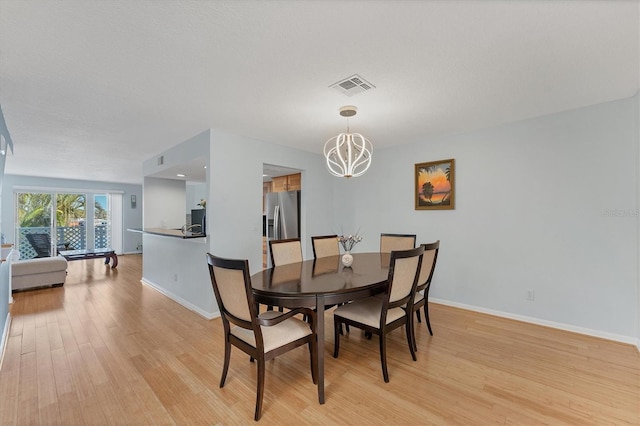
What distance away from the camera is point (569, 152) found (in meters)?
3.07

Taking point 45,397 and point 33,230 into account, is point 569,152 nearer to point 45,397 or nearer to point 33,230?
point 45,397

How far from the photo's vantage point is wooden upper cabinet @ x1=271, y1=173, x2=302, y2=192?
5.11m

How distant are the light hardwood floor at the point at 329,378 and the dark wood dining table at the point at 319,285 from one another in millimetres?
425

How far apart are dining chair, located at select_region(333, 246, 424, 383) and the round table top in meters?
0.15

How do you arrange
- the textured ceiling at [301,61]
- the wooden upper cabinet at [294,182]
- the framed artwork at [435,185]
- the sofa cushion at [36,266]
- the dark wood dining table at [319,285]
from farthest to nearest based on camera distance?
the wooden upper cabinet at [294,182] < the sofa cushion at [36,266] < the framed artwork at [435,185] < the dark wood dining table at [319,285] < the textured ceiling at [301,61]

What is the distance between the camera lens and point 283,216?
5.11m

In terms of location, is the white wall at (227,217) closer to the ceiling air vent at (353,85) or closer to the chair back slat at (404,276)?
the ceiling air vent at (353,85)

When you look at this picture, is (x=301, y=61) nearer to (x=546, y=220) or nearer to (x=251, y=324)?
(x=251, y=324)

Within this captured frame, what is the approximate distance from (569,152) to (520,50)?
184 cm

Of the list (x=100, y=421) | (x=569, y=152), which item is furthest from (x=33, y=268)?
(x=569, y=152)

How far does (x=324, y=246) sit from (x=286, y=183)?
2.13 meters

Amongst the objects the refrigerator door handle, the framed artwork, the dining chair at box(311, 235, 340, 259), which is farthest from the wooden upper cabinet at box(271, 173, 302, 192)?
the framed artwork

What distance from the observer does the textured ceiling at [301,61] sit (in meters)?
1.54

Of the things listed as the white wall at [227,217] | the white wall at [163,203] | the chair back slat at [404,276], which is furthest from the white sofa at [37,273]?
the chair back slat at [404,276]
